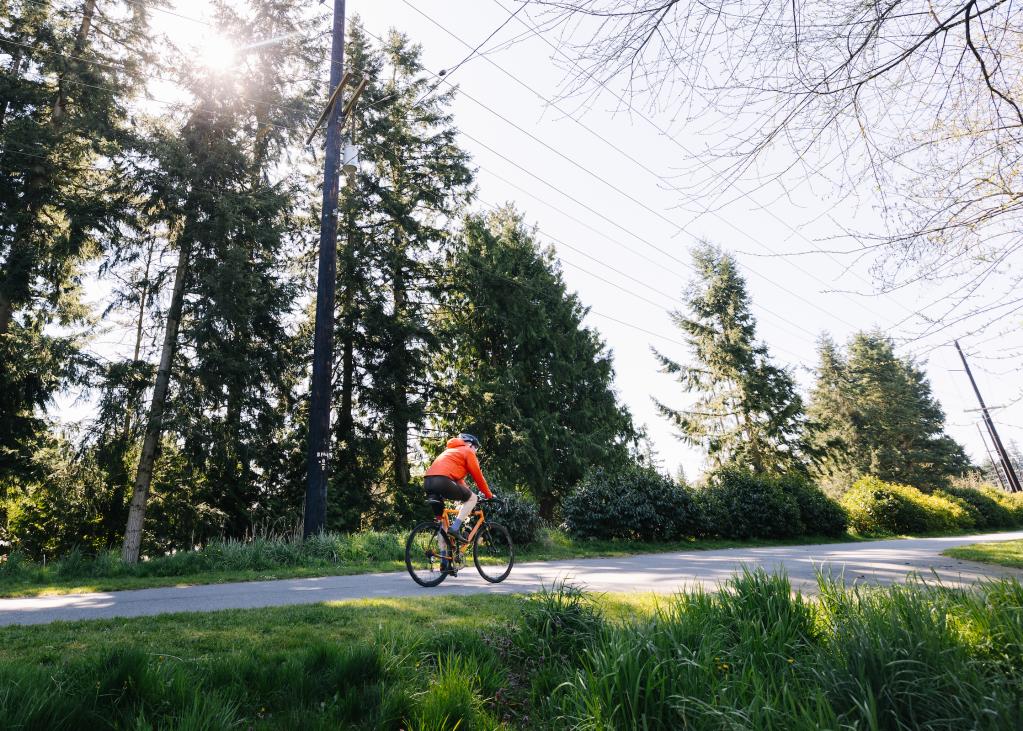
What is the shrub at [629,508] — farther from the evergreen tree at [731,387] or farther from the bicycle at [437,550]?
the evergreen tree at [731,387]

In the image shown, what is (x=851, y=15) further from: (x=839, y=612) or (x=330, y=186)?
(x=330, y=186)

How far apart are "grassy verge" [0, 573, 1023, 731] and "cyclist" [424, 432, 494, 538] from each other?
8.26 feet

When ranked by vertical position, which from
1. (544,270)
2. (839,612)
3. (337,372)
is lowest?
(839,612)

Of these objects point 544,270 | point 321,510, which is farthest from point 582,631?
point 544,270

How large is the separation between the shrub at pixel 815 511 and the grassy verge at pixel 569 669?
59.6 ft

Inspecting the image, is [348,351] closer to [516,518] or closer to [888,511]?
[516,518]

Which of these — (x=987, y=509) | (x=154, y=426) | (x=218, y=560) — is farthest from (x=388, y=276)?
(x=987, y=509)

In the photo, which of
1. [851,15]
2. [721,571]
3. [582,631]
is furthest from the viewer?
[721,571]

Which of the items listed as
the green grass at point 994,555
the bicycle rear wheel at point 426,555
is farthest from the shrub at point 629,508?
the bicycle rear wheel at point 426,555

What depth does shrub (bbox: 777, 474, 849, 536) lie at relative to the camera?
19.4m

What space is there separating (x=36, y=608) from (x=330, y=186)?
977 centimetres

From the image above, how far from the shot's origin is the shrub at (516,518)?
11383mm

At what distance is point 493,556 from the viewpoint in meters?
8.11

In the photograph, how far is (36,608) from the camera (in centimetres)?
529
